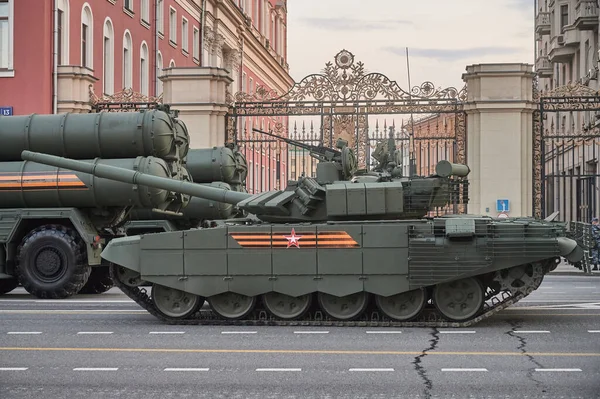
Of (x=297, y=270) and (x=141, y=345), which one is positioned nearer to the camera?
(x=141, y=345)

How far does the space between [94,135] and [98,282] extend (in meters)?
3.27

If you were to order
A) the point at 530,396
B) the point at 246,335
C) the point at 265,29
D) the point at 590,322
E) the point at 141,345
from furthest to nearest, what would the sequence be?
the point at 265,29
the point at 590,322
the point at 246,335
the point at 141,345
the point at 530,396

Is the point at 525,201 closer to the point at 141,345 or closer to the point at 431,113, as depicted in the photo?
the point at 431,113

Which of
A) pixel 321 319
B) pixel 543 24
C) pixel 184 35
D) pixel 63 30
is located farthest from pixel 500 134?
pixel 543 24

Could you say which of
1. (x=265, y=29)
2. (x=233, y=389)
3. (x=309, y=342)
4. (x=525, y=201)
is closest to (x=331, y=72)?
(x=525, y=201)

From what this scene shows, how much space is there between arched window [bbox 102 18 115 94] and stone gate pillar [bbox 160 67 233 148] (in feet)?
30.8

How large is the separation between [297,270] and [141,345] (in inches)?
114

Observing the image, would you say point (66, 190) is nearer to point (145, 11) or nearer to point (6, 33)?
point (6, 33)

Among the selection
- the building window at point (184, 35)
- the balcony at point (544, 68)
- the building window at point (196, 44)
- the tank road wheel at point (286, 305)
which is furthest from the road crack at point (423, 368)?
the balcony at point (544, 68)

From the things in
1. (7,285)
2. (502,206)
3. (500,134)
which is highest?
(500,134)

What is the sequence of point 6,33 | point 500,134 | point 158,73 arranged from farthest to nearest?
1. point 158,73
2. point 6,33
3. point 500,134

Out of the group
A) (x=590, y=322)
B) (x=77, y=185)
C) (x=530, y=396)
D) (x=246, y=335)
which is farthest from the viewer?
(x=77, y=185)

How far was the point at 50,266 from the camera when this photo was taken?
19203 millimetres

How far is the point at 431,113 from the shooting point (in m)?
25.7
